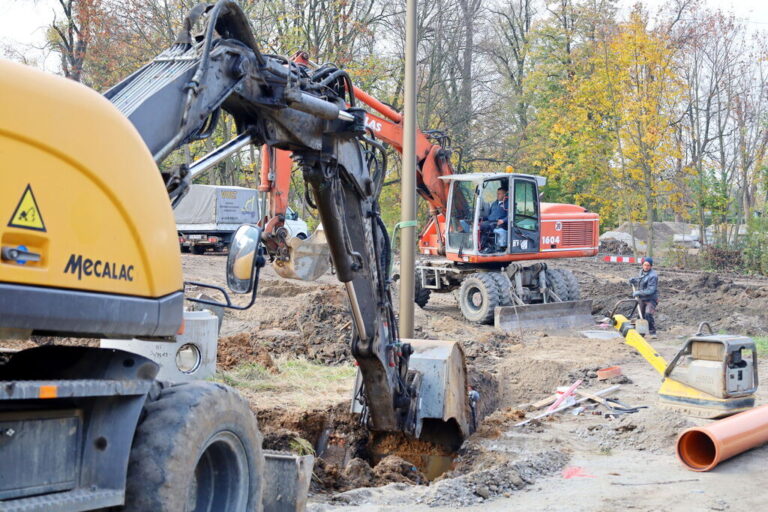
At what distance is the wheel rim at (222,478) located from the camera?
4.42 meters

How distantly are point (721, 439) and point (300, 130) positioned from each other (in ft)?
15.0

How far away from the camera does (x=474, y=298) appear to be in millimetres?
18859

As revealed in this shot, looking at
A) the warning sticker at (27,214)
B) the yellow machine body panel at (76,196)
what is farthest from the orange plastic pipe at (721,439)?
the warning sticker at (27,214)

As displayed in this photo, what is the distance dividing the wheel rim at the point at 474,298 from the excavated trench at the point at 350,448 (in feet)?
30.4

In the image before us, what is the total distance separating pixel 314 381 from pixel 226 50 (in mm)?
7092

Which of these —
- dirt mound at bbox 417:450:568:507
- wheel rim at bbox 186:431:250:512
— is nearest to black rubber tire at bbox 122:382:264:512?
wheel rim at bbox 186:431:250:512

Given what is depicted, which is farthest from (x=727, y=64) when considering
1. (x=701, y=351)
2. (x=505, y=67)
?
(x=701, y=351)

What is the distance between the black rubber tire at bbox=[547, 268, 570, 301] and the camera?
65.1ft

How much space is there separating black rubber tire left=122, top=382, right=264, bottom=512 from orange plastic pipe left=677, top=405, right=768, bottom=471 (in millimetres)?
4671

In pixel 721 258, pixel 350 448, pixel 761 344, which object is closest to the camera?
pixel 350 448

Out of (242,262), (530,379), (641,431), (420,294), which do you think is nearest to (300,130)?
(242,262)

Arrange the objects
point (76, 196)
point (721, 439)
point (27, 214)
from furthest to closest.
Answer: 1. point (721, 439)
2. point (76, 196)
3. point (27, 214)

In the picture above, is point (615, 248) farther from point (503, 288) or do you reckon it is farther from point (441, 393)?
point (441, 393)

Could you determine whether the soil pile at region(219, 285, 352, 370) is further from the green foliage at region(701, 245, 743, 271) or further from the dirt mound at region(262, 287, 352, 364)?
the green foliage at region(701, 245, 743, 271)
